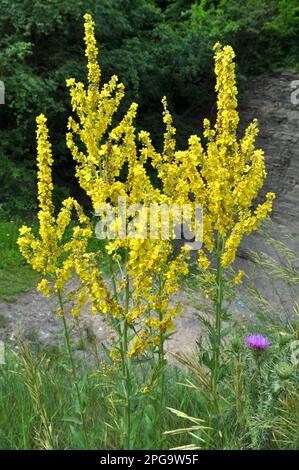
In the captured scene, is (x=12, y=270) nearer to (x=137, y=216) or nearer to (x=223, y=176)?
(x=223, y=176)

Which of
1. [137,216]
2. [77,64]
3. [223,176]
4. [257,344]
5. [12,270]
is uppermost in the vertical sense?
[77,64]

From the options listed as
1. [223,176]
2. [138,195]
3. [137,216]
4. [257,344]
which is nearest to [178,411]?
[257,344]

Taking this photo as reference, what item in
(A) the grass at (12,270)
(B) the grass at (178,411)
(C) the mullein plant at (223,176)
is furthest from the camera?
(A) the grass at (12,270)

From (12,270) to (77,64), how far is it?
307cm

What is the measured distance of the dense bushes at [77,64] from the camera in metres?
7.88

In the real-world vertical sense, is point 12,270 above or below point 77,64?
below

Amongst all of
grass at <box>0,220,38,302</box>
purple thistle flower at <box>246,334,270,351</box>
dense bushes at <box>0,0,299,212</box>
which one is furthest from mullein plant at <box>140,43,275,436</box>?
dense bushes at <box>0,0,299,212</box>

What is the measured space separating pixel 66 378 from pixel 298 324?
147cm

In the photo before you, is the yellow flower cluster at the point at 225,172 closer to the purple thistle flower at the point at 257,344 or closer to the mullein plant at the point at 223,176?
the mullein plant at the point at 223,176

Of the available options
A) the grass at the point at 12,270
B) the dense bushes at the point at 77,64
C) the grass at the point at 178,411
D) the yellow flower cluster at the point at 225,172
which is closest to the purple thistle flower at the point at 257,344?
the grass at the point at 178,411

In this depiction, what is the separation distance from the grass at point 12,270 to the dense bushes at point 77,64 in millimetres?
592

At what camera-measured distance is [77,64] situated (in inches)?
323

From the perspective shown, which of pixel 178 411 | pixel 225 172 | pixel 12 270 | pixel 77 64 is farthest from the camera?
pixel 77 64

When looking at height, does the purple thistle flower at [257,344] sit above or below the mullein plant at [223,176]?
below
